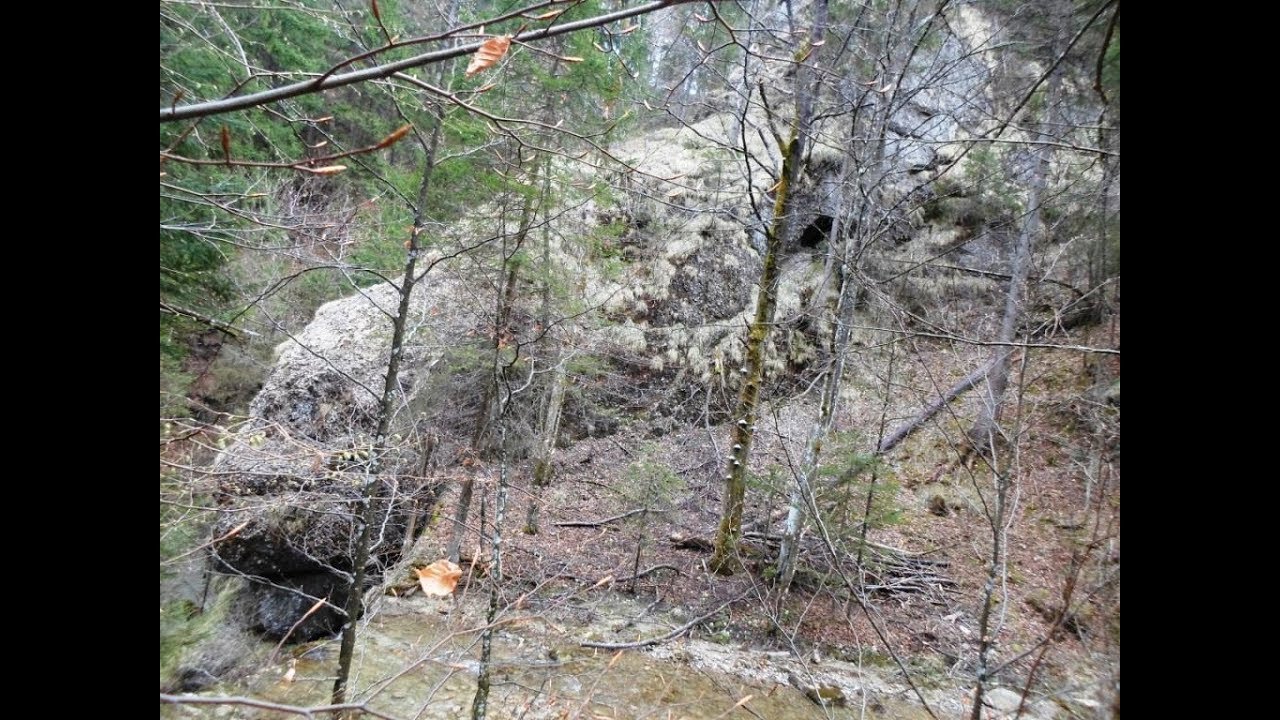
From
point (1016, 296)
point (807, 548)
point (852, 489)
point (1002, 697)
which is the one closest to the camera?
point (1002, 697)

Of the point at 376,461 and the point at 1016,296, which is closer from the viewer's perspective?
the point at 376,461

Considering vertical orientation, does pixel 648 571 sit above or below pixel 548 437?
below

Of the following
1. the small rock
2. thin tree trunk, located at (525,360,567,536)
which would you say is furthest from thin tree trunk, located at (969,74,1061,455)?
thin tree trunk, located at (525,360,567,536)

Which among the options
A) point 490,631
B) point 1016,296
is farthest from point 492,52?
point 1016,296

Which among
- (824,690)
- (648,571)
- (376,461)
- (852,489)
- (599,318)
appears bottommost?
(824,690)

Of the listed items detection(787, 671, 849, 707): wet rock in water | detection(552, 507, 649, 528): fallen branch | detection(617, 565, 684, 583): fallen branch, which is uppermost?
detection(552, 507, 649, 528): fallen branch

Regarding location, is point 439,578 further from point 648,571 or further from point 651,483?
point 648,571

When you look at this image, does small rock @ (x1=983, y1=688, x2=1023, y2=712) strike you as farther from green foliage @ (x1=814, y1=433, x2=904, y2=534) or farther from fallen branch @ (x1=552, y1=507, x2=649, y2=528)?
fallen branch @ (x1=552, y1=507, x2=649, y2=528)

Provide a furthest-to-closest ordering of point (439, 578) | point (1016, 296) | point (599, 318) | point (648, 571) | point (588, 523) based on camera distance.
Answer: point (599, 318) < point (588, 523) < point (648, 571) < point (1016, 296) < point (439, 578)
